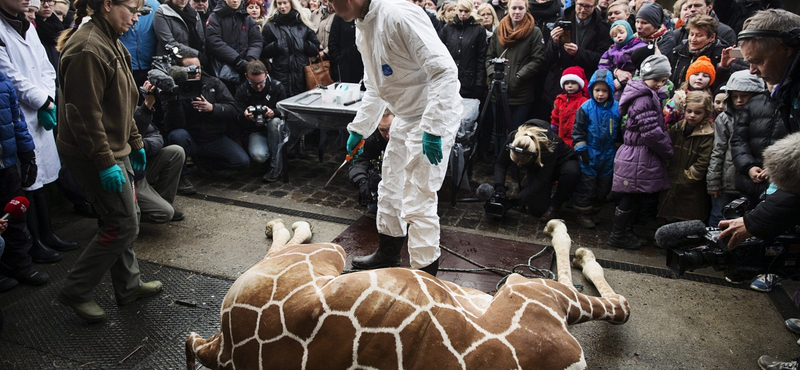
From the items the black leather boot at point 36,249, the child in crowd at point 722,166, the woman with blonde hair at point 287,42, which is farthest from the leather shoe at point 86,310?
the child in crowd at point 722,166

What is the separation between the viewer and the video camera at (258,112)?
6.11 metres

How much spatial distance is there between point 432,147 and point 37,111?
3.19 m

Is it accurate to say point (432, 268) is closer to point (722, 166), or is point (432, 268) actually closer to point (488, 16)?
point (722, 166)

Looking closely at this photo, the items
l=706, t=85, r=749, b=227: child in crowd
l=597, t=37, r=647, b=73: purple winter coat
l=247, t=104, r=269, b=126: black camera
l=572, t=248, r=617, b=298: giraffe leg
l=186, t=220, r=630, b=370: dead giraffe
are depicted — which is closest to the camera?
l=186, t=220, r=630, b=370: dead giraffe

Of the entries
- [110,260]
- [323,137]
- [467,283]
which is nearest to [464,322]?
[467,283]

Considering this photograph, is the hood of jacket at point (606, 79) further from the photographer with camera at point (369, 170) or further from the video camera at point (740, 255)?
the video camera at point (740, 255)

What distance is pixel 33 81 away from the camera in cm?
420

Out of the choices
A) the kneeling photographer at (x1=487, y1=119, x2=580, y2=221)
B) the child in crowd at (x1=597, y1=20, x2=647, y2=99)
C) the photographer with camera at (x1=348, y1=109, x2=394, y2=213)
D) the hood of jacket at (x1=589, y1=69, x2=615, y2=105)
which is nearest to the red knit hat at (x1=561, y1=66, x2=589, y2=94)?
the child in crowd at (x1=597, y1=20, x2=647, y2=99)

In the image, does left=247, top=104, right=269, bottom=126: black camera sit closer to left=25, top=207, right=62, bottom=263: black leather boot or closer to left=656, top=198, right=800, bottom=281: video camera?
left=25, top=207, right=62, bottom=263: black leather boot

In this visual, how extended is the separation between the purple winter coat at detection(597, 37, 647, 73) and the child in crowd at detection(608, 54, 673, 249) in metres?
0.71

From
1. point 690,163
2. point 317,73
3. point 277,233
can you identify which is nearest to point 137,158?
point 277,233

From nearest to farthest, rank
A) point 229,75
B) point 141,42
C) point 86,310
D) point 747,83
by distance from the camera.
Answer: point 86,310, point 747,83, point 141,42, point 229,75

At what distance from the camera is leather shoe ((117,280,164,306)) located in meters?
3.55

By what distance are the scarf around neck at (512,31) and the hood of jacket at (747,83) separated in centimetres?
243
